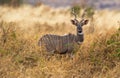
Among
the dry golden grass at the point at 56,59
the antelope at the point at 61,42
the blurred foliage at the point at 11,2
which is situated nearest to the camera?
the dry golden grass at the point at 56,59

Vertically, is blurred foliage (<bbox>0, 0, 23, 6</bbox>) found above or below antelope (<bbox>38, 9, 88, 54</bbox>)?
above

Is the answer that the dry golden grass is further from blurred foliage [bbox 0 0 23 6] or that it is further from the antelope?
blurred foliage [bbox 0 0 23 6]

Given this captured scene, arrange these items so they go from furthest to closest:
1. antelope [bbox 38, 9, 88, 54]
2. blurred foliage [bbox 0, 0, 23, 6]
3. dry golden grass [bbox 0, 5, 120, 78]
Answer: blurred foliage [bbox 0, 0, 23, 6]
antelope [bbox 38, 9, 88, 54]
dry golden grass [bbox 0, 5, 120, 78]

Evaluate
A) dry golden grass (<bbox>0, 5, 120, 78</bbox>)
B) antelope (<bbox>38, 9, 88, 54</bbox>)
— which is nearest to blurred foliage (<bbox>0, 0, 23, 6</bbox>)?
dry golden grass (<bbox>0, 5, 120, 78</bbox>)

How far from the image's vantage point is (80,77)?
33.2ft

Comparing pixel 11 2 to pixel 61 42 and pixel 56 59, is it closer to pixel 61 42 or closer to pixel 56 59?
pixel 61 42

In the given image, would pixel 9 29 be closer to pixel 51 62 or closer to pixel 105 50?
pixel 51 62

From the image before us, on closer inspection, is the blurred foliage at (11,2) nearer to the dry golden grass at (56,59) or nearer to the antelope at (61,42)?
the dry golden grass at (56,59)

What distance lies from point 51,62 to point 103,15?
11653mm

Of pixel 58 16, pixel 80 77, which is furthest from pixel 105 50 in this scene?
pixel 58 16

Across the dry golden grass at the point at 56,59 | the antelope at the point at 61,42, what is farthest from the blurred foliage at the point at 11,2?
the antelope at the point at 61,42

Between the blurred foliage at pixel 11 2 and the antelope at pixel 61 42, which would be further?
the blurred foliage at pixel 11 2

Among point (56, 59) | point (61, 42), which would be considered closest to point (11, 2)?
point (61, 42)

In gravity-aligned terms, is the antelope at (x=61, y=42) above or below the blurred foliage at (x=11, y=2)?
below
